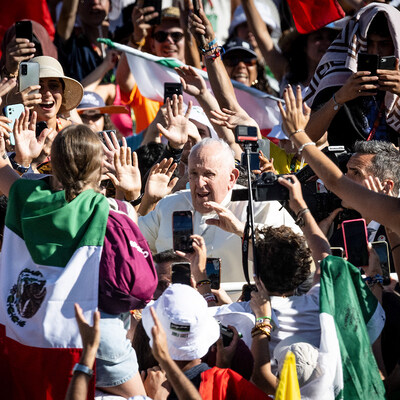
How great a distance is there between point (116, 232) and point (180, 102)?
2.36 m

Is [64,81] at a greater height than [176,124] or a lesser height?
greater

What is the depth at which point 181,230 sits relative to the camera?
14.6 feet

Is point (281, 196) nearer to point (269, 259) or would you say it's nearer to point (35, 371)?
point (269, 259)

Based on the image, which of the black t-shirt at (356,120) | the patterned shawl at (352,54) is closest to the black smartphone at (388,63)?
the patterned shawl at (352,54)

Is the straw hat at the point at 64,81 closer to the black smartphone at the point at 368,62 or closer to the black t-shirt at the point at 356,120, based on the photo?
the black t-shirt at the point at 356,120

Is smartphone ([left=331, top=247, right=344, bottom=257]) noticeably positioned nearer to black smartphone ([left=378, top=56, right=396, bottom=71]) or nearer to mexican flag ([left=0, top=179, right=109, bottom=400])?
mexican flag ([left=0, top=179, right=109, bottom=400])

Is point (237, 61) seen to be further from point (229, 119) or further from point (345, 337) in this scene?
point (345, 337)

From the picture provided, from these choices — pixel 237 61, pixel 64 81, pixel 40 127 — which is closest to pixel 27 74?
pixel 40 127

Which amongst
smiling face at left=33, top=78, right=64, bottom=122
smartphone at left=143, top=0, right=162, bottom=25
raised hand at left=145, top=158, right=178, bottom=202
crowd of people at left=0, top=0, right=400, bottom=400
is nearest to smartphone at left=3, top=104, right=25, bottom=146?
crowd of people at left=0, top=0, right=400, bottom=400

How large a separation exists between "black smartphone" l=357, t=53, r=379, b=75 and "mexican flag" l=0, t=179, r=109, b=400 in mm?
2204

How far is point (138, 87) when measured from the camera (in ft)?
23.9

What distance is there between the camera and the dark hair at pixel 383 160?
4898mm

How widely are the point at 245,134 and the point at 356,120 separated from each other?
1.47 m

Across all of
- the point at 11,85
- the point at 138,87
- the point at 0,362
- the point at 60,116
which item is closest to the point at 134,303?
the point at 0,362
